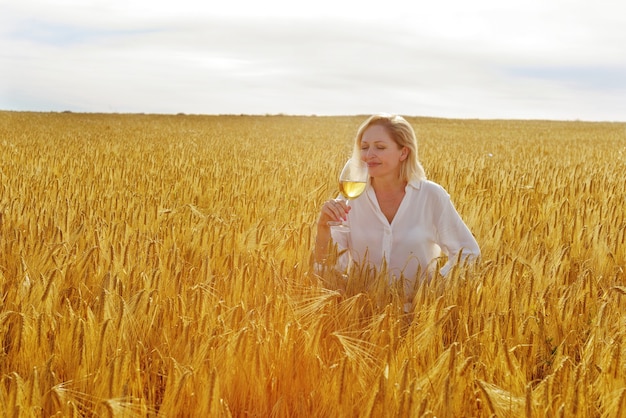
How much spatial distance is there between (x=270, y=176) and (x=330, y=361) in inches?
220

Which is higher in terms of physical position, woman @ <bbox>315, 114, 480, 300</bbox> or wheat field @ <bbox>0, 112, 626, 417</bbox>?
woman @ <bbox>315, 114, 480, 300</bbox>

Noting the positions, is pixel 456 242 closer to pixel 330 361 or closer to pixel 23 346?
pixel 330 361

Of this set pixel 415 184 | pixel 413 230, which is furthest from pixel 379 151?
pixel 413 230

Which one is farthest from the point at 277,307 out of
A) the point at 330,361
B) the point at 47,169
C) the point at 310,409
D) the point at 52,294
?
the point at 47,169

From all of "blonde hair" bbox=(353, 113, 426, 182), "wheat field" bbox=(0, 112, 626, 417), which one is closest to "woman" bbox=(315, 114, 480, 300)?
"blonde hair" bbox=(353, 113, 426, 182)

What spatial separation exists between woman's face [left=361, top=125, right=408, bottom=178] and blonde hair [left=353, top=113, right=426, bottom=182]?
3cm

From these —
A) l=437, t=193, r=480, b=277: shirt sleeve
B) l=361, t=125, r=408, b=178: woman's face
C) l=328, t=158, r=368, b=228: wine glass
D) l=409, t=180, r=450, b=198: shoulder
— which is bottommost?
l=437, t=193, r=480, b=277: shirt sleeve

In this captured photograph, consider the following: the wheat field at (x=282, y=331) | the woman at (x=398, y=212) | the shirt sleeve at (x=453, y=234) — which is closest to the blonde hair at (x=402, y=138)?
the woman at (x=398, y=212)

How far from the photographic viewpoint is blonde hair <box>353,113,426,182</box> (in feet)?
11.1

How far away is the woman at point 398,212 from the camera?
11.1ft

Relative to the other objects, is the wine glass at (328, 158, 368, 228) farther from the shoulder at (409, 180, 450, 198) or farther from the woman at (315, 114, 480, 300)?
the shoulder at (409, 180, 450, 198)

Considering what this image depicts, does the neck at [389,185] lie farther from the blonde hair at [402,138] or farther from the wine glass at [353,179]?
the wine glass at [353,179]

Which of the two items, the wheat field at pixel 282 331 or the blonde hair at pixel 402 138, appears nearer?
the wheat field at pixel 282 331

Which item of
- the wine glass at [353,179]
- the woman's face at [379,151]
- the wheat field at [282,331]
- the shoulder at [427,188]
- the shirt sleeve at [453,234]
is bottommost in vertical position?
the wheat field at [282,331]
